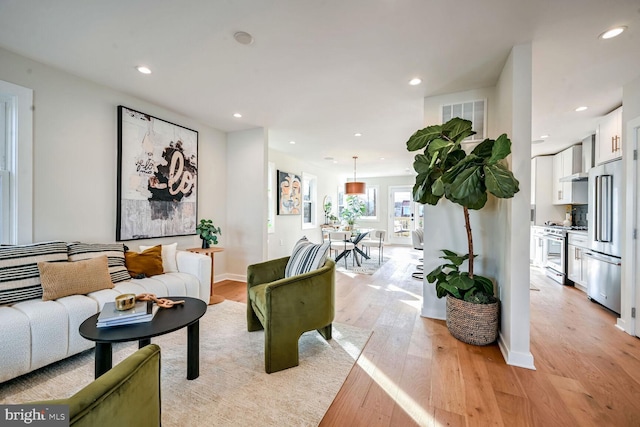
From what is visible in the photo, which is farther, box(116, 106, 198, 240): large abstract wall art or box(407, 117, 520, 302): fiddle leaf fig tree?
box(116, 106, 198, 240): large abstract wall art

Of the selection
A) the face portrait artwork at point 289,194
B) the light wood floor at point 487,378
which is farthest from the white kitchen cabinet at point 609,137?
the face portrait artwork at point 289,194

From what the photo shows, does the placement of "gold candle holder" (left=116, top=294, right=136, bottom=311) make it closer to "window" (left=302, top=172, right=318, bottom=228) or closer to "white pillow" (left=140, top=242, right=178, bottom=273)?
"white pillow" (left=140, top=242, right=178, bottom=273)

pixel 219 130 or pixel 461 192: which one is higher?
pixel 219 130

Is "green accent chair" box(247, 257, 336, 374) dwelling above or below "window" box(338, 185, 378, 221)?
below

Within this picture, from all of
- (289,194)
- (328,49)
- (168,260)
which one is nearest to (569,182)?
(328,49)

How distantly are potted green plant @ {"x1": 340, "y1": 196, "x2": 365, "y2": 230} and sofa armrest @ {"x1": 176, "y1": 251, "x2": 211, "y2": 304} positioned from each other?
21.9 ft

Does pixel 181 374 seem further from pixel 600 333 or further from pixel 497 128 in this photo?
pixel 600 333

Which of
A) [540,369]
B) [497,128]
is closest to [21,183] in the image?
[497,128]

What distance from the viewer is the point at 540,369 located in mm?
2072

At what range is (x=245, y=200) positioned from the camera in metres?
4.47

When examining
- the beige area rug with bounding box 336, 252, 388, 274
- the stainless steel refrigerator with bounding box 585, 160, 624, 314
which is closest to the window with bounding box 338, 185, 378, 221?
the beige area rug with bounding box 336, 252, 388, 274

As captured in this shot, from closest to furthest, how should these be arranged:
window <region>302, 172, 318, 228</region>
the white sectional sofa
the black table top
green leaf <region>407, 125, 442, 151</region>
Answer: the black table top < the white sectional sofa < green leaf <region>407, 125, 442, 151</region> < window <region>302, 172, 318, 228</region>

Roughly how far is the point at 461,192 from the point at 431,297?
1437mm

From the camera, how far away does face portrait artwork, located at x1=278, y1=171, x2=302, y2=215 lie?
20.1ft
